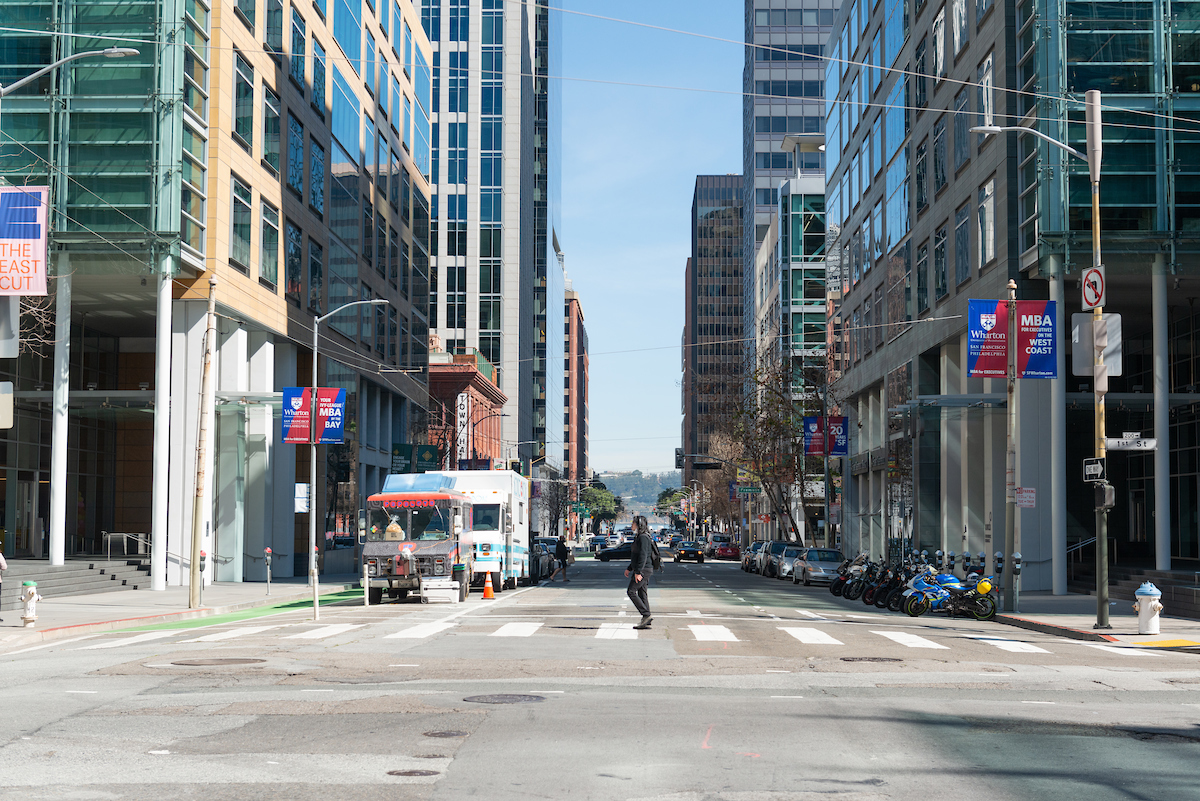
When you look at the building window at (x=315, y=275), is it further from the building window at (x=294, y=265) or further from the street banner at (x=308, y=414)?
the street banner at (x=308, y=414)

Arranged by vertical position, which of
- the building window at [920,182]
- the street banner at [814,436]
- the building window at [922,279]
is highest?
the building window at [920,182]

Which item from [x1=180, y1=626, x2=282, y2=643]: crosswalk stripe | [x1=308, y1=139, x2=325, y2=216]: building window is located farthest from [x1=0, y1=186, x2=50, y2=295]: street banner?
[x1=308, y1=139, x2=325, y2=216]: building window

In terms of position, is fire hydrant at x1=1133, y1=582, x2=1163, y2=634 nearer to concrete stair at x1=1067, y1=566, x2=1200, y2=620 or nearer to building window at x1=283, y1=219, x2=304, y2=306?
concrete stair at x1=1067, y1=566, x2=1200, y2=620

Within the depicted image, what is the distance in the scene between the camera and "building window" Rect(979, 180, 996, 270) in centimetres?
3856

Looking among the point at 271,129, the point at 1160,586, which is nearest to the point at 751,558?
the point at 271,129

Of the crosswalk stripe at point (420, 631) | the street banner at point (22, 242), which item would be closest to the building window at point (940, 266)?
the crosswalk stripe at point (420, 631)

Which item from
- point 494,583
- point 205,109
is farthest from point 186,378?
point 494,583

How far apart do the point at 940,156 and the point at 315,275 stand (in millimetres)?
26275

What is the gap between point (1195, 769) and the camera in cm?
862

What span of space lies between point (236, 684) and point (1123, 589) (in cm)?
2505

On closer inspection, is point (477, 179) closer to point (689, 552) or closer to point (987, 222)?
point (689, 552)

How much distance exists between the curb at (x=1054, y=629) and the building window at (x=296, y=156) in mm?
33713

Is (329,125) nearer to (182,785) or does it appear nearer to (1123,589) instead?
(1123,589)

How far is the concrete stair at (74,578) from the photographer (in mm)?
28691
